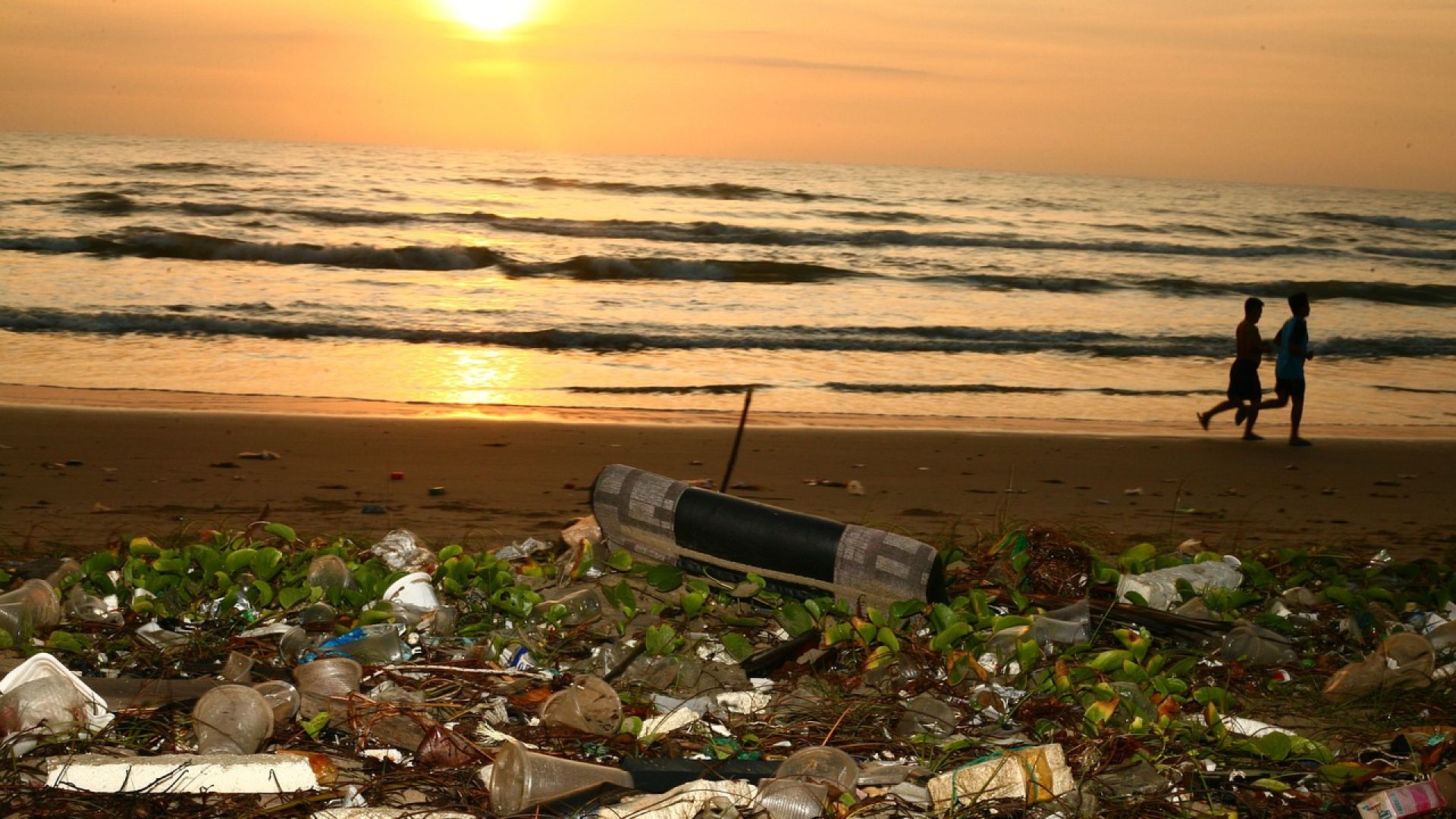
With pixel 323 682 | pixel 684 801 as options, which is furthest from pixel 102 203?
pixel 684 801

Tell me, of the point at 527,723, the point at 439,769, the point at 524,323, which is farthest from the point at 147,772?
the point at 524,323

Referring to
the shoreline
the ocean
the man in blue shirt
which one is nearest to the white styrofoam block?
the shoreline

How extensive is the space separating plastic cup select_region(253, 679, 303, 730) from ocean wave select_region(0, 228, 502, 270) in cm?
1920

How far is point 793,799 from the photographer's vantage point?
8.17 ft

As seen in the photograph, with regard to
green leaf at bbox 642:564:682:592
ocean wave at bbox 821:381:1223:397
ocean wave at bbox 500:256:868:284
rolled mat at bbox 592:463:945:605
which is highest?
rolled mat at bbox 592:463:945:605

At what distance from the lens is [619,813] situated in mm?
2469

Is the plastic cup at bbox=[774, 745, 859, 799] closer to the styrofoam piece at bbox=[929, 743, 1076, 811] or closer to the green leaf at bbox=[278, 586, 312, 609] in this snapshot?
the styrofoam piece at bbox=[929, 743, 1076, 811]

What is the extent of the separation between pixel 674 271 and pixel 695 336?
6.93 metres

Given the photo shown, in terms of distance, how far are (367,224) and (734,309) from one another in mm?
11130

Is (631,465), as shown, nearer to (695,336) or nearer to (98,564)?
(98,564)

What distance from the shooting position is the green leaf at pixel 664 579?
385cm

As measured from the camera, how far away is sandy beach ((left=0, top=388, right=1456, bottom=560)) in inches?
241

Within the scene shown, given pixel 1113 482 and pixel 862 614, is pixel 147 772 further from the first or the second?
pixel 1113 482

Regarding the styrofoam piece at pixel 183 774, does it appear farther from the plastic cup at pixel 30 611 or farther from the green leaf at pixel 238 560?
the green leaf at pixel 238 560
